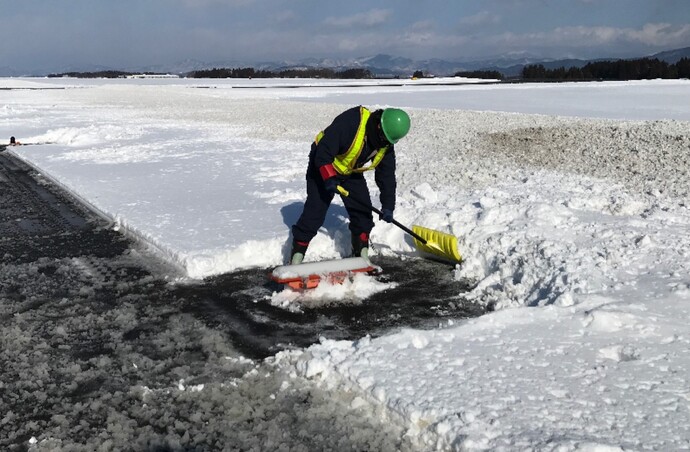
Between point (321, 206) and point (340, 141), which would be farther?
point (321, 206)

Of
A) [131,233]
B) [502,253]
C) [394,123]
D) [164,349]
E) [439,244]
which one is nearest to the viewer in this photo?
[164,349]

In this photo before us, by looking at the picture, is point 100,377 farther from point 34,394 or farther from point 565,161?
point 565,161

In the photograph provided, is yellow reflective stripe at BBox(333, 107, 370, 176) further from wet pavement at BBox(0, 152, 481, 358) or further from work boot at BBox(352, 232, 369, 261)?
wet pavement at BBox(0, 152, 481, 358)

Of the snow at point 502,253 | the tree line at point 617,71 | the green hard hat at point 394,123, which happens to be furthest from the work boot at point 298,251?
the tree line at point 617,71

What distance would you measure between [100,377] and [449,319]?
88.3 inches

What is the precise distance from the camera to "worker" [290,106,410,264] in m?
4.76

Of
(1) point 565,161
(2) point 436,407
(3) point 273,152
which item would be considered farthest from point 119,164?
(2) point 436,407

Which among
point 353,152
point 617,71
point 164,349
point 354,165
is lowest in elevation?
point 164,349

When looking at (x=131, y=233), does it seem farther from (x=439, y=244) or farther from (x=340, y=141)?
(x=439, y=244)

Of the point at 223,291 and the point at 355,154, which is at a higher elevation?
the point at 355,154

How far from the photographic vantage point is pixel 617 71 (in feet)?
164

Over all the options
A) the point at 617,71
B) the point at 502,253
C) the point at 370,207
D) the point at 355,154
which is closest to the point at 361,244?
the point at 370,207

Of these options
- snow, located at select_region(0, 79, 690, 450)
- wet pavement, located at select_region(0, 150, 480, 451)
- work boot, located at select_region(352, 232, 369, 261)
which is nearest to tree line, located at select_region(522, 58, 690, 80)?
snow, located at select_region(0, 79, 690, 450)

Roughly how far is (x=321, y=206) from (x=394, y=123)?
1.01 metres
